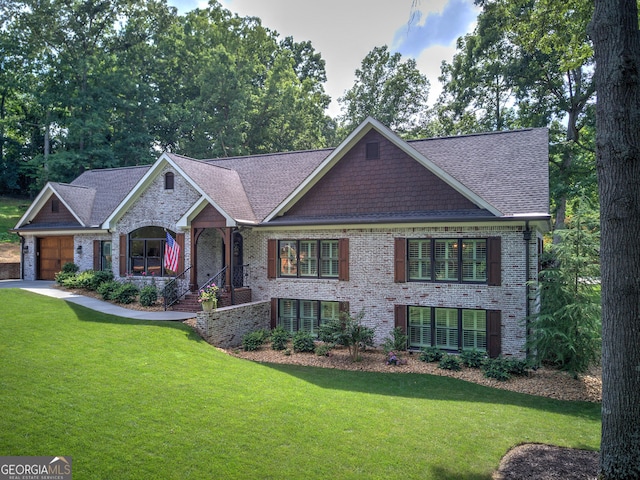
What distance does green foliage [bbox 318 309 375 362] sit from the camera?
12.9 metres

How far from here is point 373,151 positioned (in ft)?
50.0

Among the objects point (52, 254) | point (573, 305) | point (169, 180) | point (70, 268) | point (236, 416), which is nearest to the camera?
point (236, 416)

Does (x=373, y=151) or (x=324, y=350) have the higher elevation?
(x=373, y=151)

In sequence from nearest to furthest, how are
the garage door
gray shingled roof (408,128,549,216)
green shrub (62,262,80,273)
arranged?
gray shingled roof (408,128,549,216) < green shrub (62,262,80,273) < the garage door

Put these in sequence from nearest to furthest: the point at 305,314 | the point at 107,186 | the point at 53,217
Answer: the point at 305,314
the point at 53,217
the point at 107,186

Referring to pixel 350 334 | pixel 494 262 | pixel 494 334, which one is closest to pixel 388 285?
pixel 350 334

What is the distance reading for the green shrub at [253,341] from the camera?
13922 mm

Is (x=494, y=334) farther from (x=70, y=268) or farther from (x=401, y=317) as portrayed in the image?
(x=70, y=268)

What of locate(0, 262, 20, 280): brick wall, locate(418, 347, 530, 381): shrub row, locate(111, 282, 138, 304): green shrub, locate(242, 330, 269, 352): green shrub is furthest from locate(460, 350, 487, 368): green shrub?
locate(0, 262, 20, 280): brick wall

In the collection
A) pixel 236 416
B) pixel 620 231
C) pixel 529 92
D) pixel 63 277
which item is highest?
pixel 529 92

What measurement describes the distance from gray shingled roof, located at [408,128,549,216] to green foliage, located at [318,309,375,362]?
213 inches

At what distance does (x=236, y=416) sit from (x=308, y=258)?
9.02 m

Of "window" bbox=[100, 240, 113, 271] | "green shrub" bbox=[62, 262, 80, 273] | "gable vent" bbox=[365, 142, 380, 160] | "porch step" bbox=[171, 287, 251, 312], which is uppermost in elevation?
"gable vent" bbox=[365, 142, 380, 160]

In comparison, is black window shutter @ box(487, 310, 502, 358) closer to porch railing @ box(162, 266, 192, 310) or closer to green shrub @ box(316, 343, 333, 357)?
green shrub @ box(316, 343, 333, 357)
